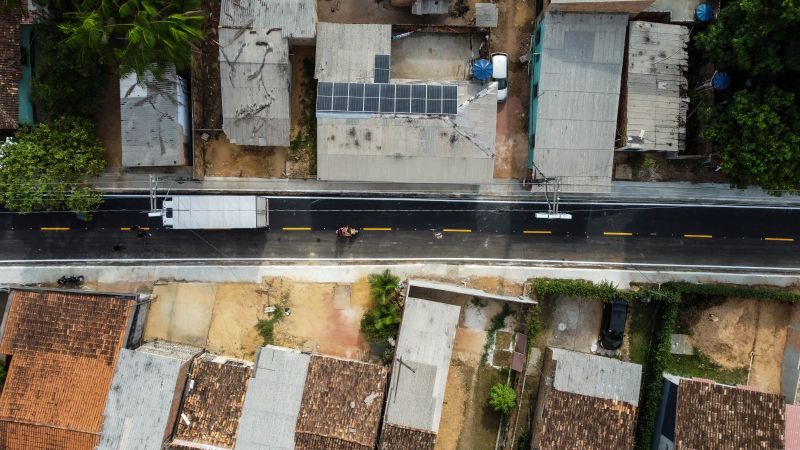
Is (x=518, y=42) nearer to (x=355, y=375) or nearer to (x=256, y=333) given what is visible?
(x=355, y=375)

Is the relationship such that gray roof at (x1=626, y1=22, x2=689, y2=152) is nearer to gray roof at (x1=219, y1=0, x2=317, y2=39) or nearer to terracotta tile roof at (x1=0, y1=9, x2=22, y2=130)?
gray roof at (x1=219, y1=0, x2=317, y2=39)

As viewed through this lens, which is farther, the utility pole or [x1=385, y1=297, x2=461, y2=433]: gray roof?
the utility pole

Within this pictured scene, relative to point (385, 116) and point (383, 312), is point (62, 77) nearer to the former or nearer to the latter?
point (385, 116)

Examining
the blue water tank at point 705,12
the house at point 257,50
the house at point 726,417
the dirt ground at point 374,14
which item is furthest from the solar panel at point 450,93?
the house at point 726,417

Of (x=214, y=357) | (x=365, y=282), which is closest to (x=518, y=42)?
(x=365, y=282)

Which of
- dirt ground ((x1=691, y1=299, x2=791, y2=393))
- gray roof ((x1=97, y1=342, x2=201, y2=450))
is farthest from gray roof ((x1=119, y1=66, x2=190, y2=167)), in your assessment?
dirt ground ((x1=691, y1=299, x2=791, y2=393))

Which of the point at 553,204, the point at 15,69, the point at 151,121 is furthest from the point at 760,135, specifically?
the point at 15,69

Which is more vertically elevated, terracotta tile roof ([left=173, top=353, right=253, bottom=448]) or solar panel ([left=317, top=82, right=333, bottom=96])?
solar panel ([left=317, top=82, right=333, bottom=96])
